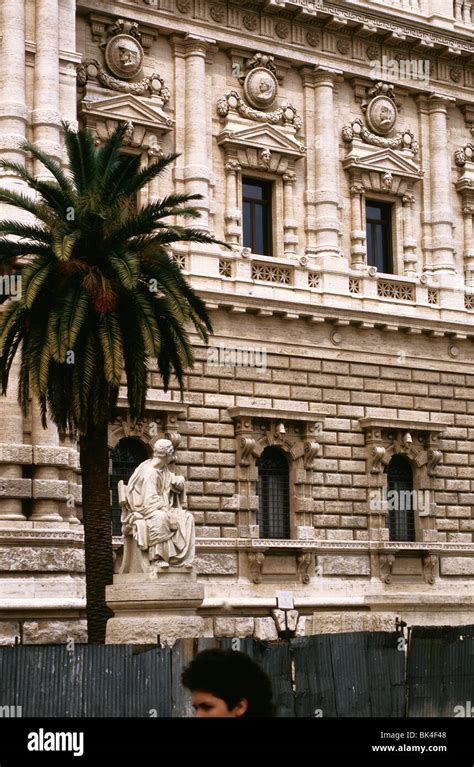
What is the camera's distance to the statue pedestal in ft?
58.5

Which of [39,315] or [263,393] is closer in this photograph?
[39,315]

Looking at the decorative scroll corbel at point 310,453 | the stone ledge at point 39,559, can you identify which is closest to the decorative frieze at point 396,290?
the decorative scroll corbel at point 310,453

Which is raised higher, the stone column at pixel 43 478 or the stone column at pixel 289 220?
the stone column at pixel 289 220

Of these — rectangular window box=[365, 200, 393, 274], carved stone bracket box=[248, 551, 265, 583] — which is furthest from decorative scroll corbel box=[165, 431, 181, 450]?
rectangular window box=[365, 200, 393, 274]

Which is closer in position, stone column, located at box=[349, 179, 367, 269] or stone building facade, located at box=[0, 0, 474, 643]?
stone building facade, located at box=[0, 0, 474, 643]

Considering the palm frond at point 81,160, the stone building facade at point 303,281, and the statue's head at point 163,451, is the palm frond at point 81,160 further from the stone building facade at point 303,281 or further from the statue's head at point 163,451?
the statue's head at point 163,451

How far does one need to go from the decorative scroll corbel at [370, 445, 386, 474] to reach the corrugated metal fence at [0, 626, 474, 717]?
39.9ft

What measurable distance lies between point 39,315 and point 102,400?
1.64 m

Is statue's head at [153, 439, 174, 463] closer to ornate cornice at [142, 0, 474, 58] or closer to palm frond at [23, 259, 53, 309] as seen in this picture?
palm frond at [23, 259, 53, 309]

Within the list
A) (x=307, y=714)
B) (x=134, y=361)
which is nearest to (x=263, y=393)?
(x=134, y=361)

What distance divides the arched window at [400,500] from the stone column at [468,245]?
Result: 16.1 feet

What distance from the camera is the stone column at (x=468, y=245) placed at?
30922mm

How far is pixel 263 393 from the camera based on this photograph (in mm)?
27031
